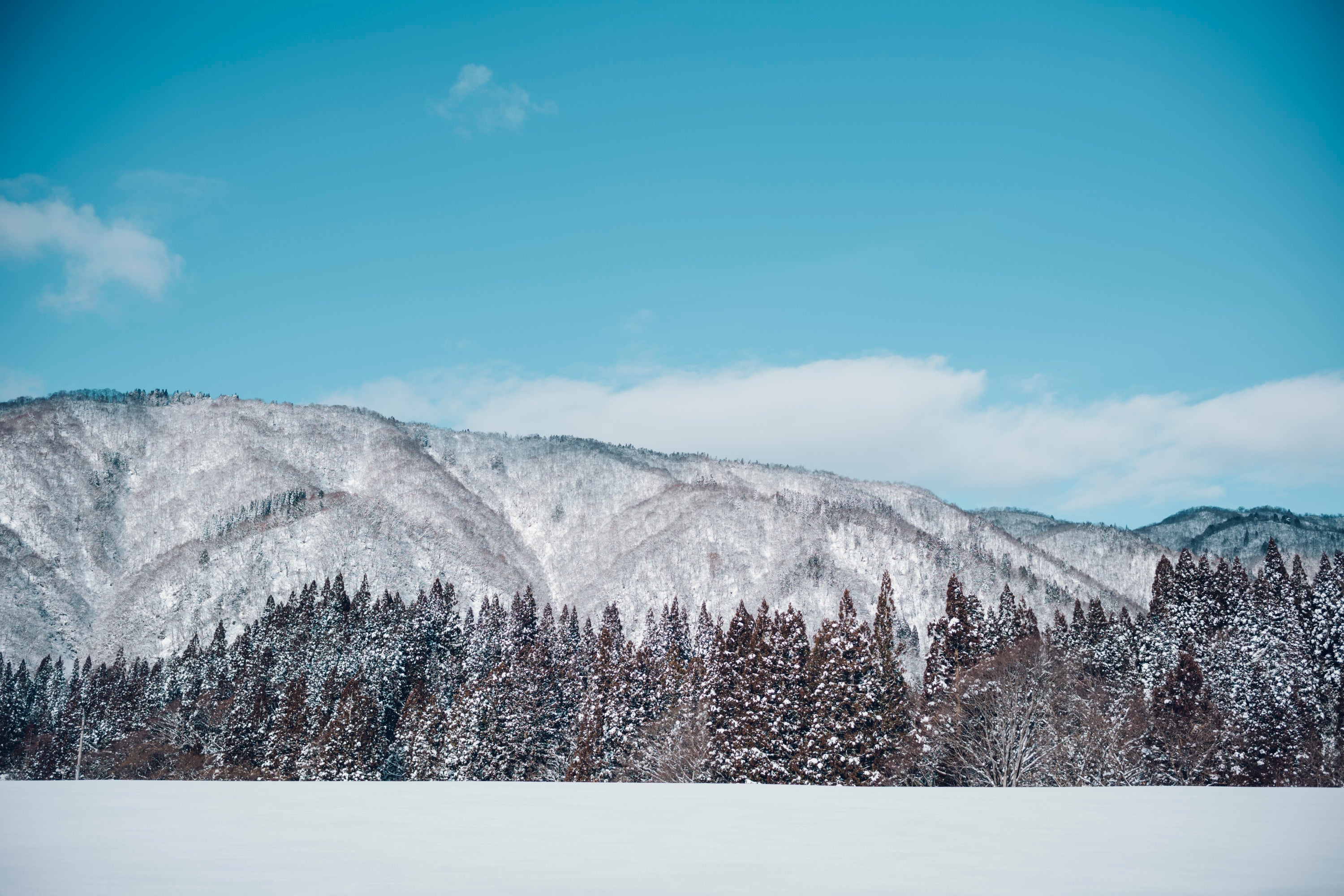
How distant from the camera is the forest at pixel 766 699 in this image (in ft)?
175

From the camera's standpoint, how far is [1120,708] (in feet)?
189

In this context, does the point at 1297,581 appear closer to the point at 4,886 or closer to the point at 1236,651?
the point at 1236,651

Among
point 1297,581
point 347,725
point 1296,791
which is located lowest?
point 347,725

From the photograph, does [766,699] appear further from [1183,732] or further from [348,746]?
[348,746]

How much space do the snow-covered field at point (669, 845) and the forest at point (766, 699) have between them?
35.9 metres

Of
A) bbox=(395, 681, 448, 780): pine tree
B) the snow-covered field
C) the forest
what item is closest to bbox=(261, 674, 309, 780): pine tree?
the forest

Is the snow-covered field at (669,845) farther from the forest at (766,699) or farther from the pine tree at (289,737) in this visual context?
the pine tree at (289,737)

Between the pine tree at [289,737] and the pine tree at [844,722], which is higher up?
the pine tree at [844,722]

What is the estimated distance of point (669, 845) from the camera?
11156mm

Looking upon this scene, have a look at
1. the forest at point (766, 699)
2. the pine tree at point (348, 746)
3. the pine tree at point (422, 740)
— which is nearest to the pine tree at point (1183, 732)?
the forest at point (766, 699)

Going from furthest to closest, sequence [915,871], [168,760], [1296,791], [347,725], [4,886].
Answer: [168,760], [347,725], [1296,791], [915,871], [4,886]

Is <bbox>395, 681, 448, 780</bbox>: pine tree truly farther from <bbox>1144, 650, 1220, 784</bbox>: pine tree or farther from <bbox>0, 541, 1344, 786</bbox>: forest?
<bbox>1144, 650, 1220, 784</bbox>: pine tree

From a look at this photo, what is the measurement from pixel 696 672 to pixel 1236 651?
4146cm

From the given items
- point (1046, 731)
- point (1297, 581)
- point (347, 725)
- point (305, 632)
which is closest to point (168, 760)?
point (305, 632)
